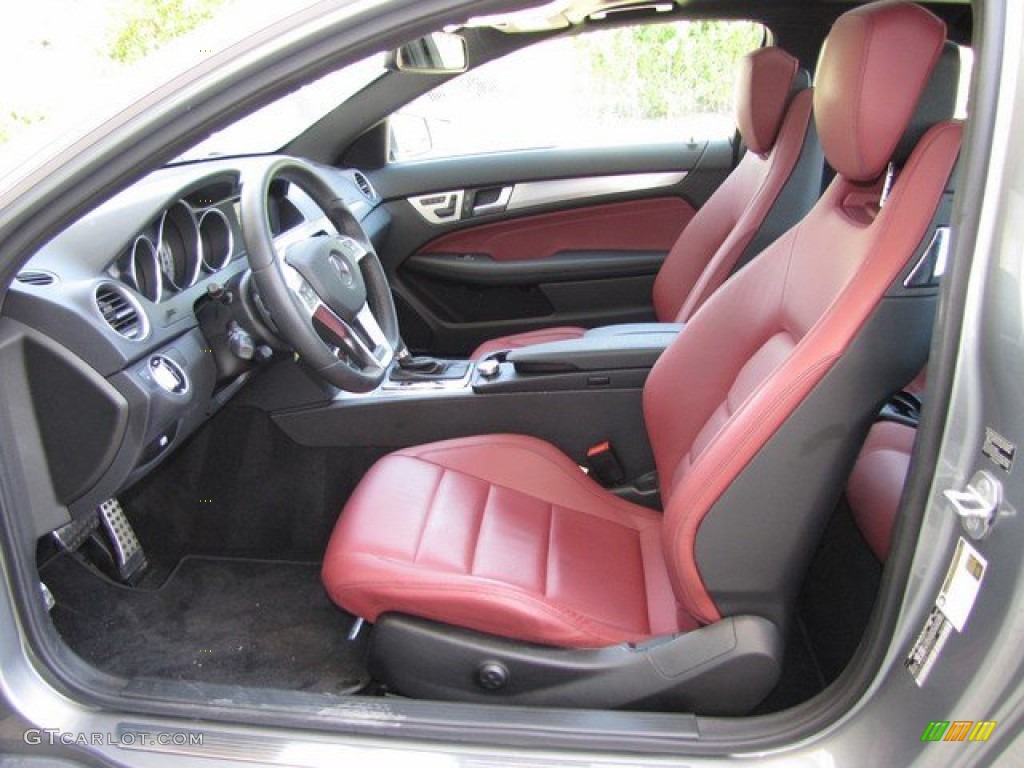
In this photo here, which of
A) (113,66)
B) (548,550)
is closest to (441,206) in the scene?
(113,66)

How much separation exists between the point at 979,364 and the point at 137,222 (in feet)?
4.59

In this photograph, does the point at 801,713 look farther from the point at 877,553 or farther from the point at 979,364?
the point at 979,364

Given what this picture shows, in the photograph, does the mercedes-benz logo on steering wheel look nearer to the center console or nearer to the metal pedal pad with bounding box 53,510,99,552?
the center console

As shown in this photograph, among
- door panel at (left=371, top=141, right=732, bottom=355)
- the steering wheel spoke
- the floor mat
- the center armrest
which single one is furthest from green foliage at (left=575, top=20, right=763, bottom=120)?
the floor mat

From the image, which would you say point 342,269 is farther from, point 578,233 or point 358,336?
point 578,233

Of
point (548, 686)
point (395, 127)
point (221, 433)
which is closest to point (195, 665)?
point (221, 433)

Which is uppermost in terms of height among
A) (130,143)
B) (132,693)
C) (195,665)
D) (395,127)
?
(130,143)

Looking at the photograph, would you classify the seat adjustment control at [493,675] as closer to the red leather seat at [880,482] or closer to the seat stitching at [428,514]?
the seat stitching at [428,514]

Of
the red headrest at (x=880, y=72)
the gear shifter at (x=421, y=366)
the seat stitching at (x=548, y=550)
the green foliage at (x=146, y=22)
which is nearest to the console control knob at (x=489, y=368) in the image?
the gear shifter at (x=421, y=366)

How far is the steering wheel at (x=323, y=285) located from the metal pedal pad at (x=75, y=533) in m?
0.59

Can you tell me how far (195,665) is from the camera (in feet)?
5.87

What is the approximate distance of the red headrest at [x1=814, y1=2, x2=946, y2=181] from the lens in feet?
→ 3.59

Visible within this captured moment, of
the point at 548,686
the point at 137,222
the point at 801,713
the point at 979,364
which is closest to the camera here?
the point at 979,364

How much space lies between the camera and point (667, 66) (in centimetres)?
289
